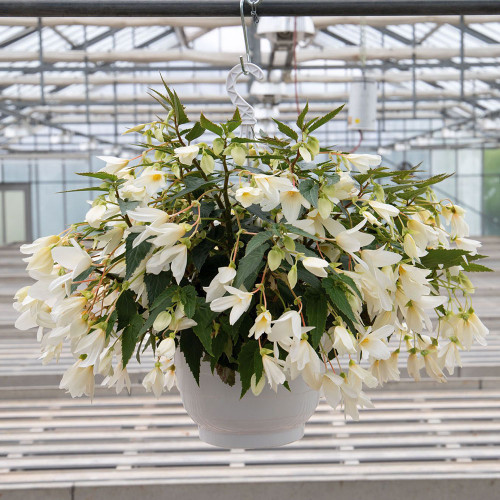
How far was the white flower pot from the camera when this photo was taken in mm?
787

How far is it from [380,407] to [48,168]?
567 inches

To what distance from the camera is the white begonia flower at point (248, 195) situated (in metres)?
0.63

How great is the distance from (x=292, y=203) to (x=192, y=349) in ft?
0.61

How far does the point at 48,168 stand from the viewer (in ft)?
51.3

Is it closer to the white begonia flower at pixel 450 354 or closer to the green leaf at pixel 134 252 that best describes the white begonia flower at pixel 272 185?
the green leaf at pixel 134 252

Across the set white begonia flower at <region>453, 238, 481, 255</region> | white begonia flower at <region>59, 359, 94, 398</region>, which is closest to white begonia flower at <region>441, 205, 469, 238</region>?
white begonia flower at <region>453, 238, 481, 255</region>

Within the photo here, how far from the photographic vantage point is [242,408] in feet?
2.59

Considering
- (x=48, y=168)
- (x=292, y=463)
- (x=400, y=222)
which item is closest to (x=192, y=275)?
(x=400, y=222)

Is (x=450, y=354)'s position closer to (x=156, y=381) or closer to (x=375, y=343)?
(x=375, y=343)

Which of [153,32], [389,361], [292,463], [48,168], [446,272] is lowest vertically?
[292,463]

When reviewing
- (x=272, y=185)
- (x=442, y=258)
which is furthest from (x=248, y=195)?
(x=442, y=258)

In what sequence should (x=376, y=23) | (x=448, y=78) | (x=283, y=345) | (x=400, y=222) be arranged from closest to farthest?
(x=283, y=345), (x=400, y=222), (x=376, y=23), (x=448, y=78)

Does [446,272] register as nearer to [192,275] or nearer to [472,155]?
[192,275]

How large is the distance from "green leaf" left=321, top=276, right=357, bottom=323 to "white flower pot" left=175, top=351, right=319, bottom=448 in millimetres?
185
